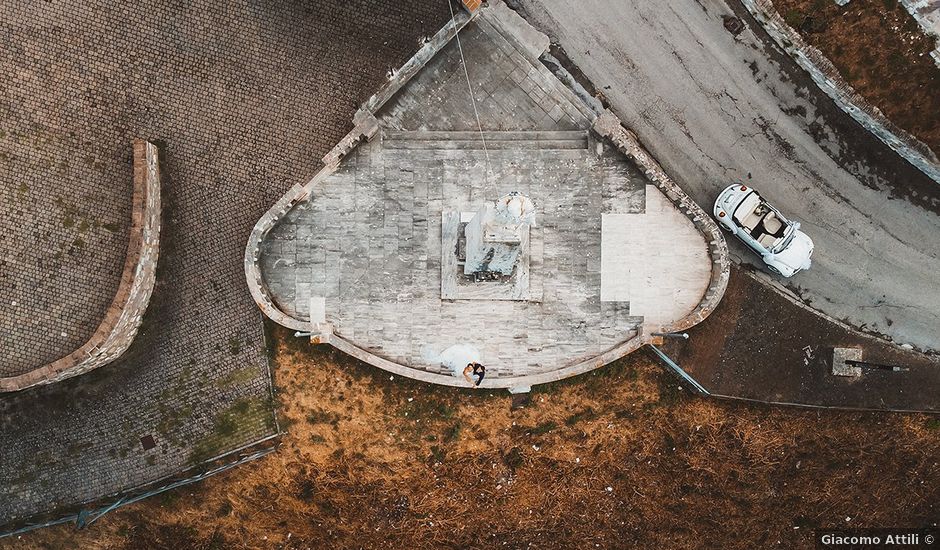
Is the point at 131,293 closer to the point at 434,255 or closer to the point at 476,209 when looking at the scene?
the point at 434,255

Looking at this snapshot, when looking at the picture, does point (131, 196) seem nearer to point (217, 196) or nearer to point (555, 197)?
point (217, 196)

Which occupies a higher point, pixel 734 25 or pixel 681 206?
pixel 734 25

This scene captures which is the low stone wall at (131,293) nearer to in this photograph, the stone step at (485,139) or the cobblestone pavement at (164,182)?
the cobblestone pavement at (164,182)

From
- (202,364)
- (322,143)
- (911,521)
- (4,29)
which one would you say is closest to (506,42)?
(322,143)

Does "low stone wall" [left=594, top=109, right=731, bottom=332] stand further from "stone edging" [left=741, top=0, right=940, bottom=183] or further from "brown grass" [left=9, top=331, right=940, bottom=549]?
"stone edging" [left=741, top=0, right=940, bottom=183]

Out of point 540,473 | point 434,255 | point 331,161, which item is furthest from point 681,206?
point 331,161

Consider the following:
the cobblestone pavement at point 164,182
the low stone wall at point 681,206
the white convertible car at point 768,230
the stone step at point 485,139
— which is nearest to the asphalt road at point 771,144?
the white convertible car at point 768,230

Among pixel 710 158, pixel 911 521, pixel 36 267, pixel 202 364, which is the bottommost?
pixel 911 521
